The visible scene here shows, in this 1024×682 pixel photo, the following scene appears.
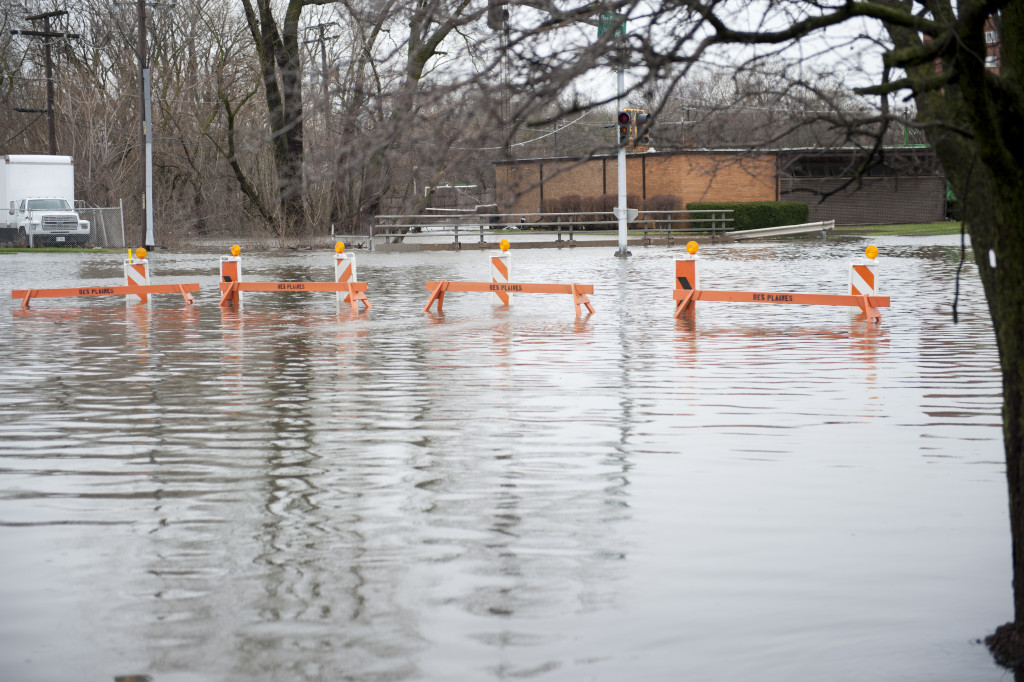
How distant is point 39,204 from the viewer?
48219 mm

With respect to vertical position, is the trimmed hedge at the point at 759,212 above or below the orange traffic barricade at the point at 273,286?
above

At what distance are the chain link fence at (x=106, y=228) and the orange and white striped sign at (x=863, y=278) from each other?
3768 centimetres

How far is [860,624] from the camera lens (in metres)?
5.07

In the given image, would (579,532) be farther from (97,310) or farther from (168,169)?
(168,169)

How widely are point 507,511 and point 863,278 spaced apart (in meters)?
10.9

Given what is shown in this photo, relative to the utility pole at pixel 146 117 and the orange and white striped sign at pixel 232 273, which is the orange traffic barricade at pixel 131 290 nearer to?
the orange and white striped sign at pixel 232 273

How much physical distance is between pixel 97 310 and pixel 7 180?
31.5m

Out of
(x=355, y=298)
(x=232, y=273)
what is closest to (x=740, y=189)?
(x=232, y=273)

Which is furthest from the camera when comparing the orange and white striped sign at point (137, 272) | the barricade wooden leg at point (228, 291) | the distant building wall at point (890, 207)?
the distant building wall at point (890, 207)

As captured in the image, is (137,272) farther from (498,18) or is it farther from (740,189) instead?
(740,189)

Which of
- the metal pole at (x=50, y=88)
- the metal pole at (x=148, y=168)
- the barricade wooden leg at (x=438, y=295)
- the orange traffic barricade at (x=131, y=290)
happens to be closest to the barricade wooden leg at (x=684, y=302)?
the barricade wooden leg at (x=438, y=295)

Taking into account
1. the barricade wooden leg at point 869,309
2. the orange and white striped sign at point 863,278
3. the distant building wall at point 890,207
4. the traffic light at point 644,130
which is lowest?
the barricade wooden leg at point 869,309

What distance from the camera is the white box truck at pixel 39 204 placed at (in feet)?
156

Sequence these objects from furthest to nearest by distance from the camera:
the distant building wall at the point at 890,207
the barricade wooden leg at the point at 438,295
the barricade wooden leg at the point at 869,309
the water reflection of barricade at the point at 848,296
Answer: the distant building wall at the point at 890,207
the barricade wooden leg at the point at 438,295
the barricade wooden leg at the point at 869,309
the water reflection of barricade at the point at 848,296
